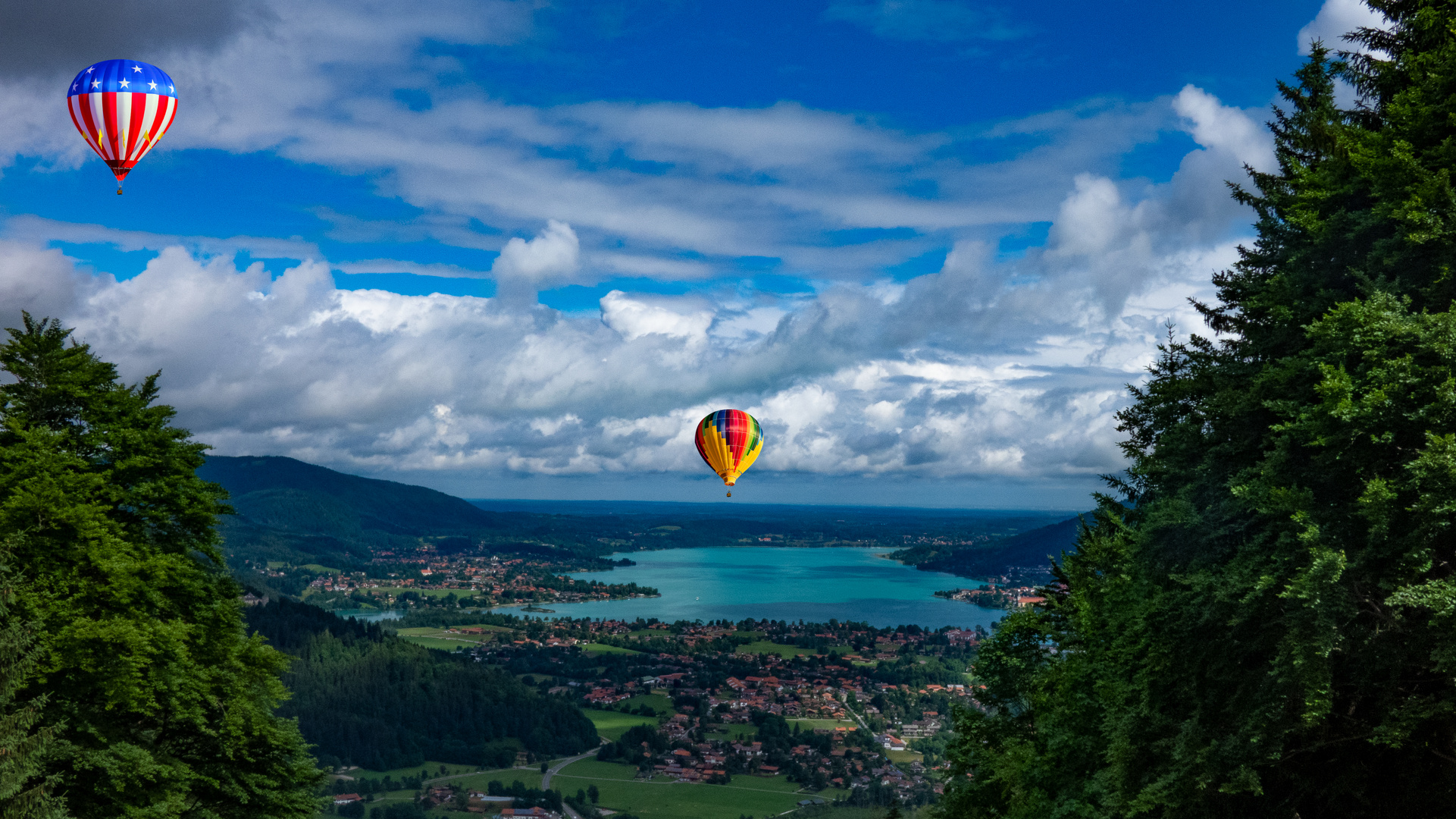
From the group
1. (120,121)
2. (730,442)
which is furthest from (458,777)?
(120,121)

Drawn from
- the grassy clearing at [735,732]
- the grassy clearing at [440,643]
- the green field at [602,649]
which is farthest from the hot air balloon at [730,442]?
the grassy clearing at [440,643]

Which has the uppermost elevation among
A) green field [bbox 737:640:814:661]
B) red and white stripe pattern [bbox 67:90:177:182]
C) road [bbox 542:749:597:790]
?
red and white stripe pattern [bbox 67:90:177:182]

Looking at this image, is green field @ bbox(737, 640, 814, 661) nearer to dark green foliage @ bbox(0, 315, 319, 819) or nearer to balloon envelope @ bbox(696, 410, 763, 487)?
balloon envelope @ bbox(696, 410, 763, 487)

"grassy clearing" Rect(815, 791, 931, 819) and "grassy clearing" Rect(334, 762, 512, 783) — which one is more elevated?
"grassy clearing" Rect(815, 791, 931, 819)

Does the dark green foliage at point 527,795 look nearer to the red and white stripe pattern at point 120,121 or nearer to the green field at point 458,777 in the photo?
the green field at point 458,777

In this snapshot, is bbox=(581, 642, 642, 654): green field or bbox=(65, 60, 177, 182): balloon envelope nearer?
→ bbox=(65, 60, 177, 182): balloon envelope

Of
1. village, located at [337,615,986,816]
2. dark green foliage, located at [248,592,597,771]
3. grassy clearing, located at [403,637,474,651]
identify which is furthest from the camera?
grassy clearing, located at [403,637,474,651]

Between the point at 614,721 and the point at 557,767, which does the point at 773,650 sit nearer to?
the point at 614,721

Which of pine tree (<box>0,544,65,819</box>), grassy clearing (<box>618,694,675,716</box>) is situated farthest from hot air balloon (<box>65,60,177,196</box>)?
grassy clearing (<box>618,694,675,716</box>)
